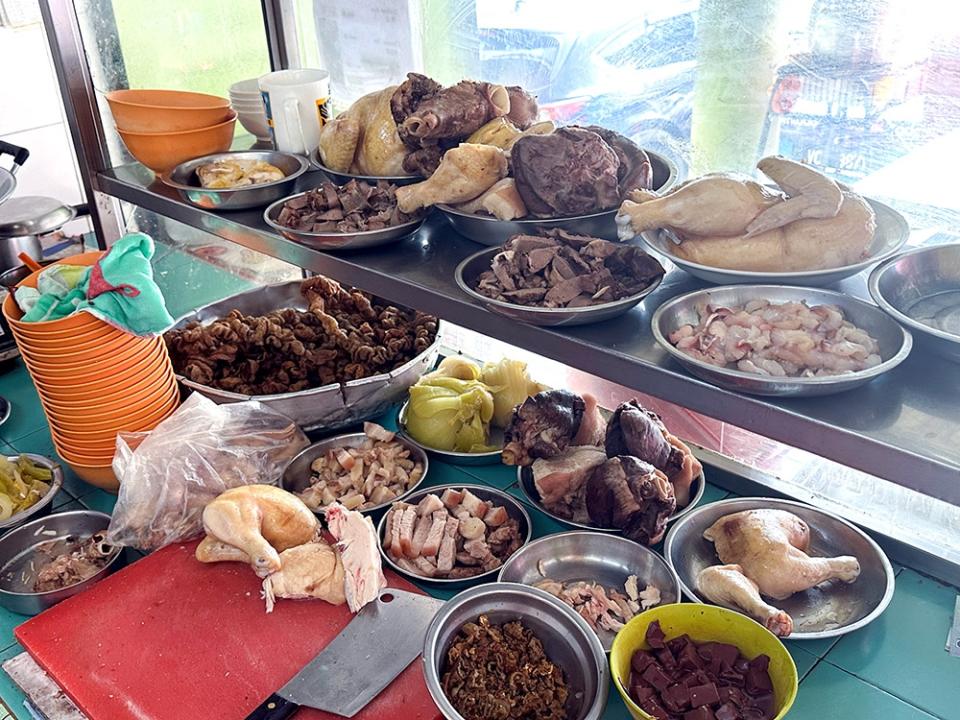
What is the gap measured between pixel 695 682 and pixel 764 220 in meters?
0.76

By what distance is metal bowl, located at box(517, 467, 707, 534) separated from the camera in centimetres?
175

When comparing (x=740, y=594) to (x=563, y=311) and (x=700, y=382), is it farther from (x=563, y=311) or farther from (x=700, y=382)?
(x=563, y=311)

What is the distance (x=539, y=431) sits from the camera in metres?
1.77

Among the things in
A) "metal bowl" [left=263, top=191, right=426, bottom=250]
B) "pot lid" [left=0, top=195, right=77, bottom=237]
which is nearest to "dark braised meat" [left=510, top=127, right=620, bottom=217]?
"metal bowl" [left=263, top=191, right=426, bottom=250]

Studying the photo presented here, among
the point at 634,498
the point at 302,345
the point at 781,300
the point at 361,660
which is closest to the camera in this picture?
the point at 781,300

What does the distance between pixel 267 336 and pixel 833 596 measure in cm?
152

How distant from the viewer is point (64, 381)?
185 cm

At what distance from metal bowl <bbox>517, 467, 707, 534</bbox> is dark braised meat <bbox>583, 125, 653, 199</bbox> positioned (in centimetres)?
70

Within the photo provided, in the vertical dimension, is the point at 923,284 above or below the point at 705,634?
above

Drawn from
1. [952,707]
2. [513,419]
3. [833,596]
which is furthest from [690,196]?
[952,707]

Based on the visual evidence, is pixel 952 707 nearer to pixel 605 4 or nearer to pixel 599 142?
pixel 599 142

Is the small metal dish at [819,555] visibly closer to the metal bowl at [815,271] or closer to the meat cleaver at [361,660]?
the meat cleaver at [361,660]

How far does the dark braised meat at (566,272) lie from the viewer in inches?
51.4

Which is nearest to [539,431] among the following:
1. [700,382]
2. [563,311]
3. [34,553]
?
[563,311]
